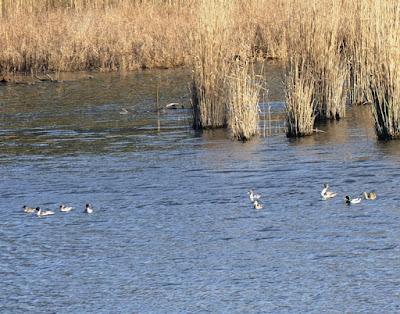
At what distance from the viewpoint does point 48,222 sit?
10094 mm

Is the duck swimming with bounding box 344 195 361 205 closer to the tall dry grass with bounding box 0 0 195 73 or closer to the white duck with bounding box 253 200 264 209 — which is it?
the white duck with bounding box 253 200 264 209

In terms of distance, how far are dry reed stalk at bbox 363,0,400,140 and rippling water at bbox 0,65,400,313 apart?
0.35 metres

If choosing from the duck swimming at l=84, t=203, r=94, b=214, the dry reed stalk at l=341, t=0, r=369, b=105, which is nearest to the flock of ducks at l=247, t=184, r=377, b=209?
the duck swimming at l=84, t=203, r=94, b=214

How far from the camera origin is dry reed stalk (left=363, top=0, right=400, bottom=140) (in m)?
13.1

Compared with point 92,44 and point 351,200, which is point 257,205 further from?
point 92,44

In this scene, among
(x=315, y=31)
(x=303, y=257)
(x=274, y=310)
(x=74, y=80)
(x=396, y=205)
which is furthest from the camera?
(x=74, y=80)

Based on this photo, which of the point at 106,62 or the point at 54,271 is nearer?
the point at 54,271

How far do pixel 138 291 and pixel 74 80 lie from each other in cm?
1618

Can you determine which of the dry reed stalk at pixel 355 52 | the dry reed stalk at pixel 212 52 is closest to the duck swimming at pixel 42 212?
the dry reed stalk at pixel 212 52

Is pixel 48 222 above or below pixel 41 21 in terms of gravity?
below

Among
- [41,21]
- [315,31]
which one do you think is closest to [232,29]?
[315,31]

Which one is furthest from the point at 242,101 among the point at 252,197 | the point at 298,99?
the point at 252,197

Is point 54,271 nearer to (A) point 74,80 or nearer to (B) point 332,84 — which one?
(B) point 332,84

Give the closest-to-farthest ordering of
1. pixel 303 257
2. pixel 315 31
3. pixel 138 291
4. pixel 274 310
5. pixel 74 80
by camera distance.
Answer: pixel 274 310
pixel 138 291
pixel 303 257
pixel 315 31
pixel 74 80
